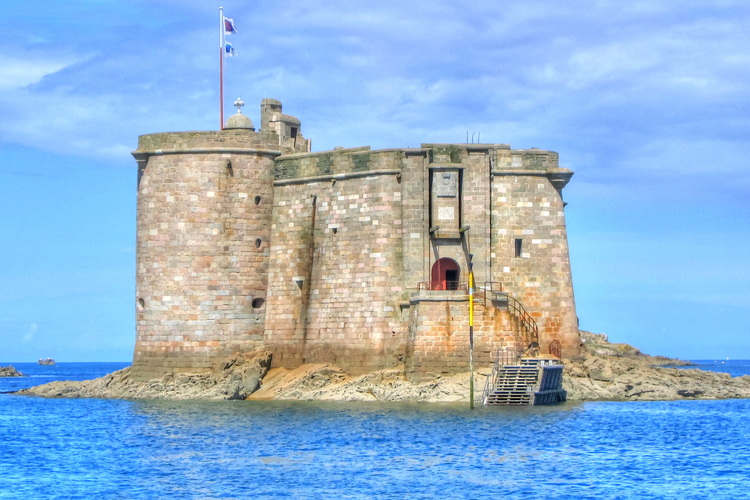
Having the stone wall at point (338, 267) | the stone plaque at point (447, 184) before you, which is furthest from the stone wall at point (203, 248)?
the stone plaque at point (447, 184)

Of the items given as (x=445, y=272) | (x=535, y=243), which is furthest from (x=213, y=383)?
(x=535, y=243)

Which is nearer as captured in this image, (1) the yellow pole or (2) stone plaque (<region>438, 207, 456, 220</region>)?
(1) the yellow pole

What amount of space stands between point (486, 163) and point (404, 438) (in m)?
14.0

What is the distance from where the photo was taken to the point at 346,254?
49.1 meters

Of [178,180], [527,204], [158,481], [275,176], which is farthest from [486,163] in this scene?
[158,481]

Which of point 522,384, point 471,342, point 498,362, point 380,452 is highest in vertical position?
point 471,342

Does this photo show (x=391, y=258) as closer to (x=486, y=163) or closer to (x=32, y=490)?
(x=486, y=163)

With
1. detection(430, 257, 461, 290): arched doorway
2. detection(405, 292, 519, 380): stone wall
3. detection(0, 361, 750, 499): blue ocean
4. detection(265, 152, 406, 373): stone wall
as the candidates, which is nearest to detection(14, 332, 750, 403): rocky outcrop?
detection(405, 292, 519, 380): stone wall

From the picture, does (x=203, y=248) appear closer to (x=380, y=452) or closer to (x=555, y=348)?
(x=555, y=348)

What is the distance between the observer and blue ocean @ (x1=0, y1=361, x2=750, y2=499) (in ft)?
99.8

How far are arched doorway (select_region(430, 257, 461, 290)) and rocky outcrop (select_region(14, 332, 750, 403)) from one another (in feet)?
12.2

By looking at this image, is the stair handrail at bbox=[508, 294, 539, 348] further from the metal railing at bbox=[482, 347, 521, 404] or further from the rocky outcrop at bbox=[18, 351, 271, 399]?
the rocky outcrop at bbox=[18, 351, 271, 399]

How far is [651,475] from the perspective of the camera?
32312mm

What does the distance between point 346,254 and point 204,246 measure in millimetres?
5645
